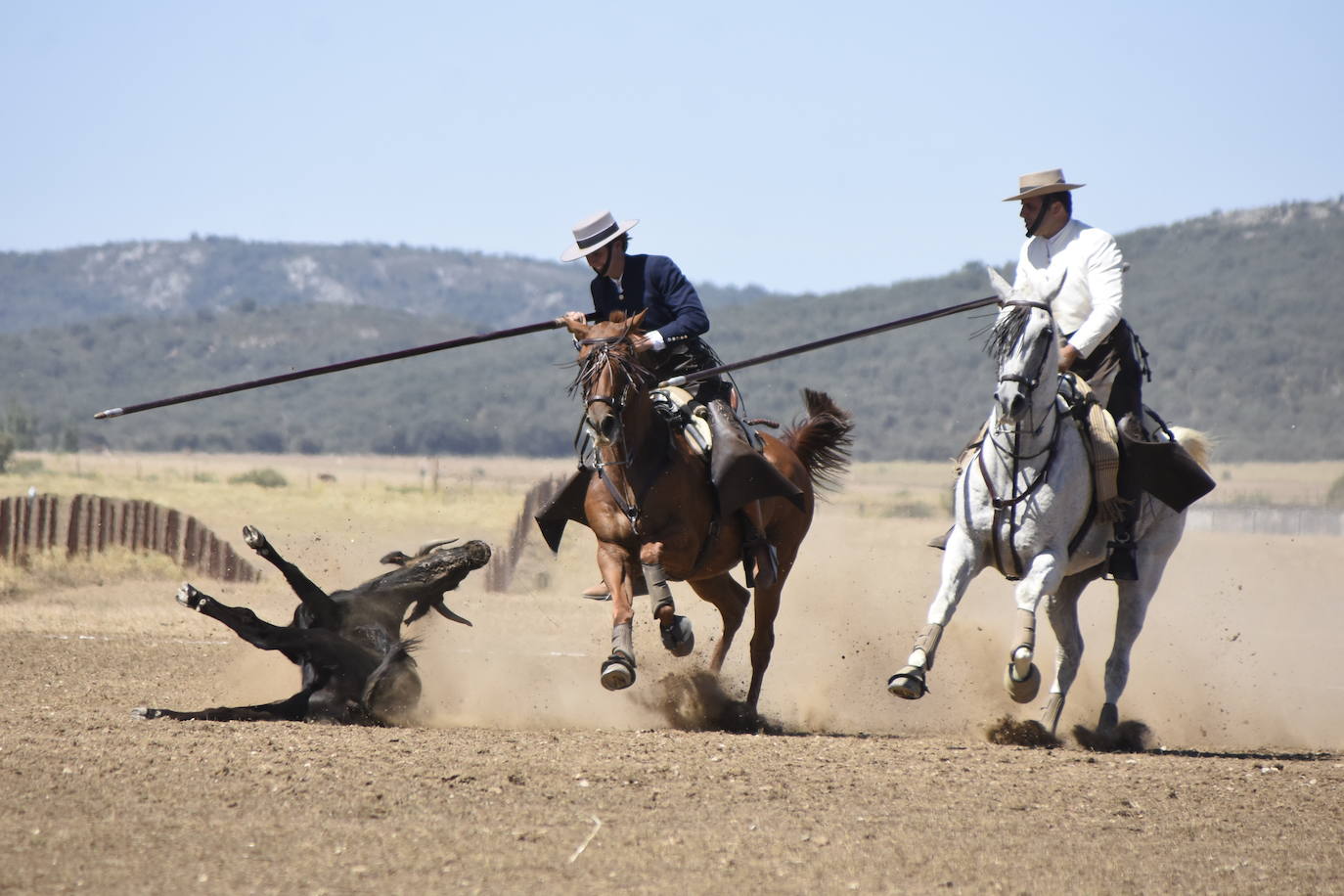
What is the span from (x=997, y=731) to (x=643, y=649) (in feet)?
14.3

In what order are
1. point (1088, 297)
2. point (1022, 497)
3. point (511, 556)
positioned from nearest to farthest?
point (1022, 497), point (1088, 297), point (511, 556)

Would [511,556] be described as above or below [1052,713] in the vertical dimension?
below

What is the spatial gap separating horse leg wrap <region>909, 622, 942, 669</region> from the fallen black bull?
293cm

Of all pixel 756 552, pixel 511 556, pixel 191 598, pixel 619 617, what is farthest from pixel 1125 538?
pixel 511 556

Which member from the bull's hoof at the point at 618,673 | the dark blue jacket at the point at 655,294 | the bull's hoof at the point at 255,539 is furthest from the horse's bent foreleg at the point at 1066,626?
the bull's hoof at the point at 255,539

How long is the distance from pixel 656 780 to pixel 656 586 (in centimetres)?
181

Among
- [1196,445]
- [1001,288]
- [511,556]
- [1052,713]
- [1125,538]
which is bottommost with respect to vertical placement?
[511,556]

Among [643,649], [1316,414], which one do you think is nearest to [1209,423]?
[1316,414]

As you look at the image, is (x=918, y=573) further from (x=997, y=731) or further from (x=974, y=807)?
(x=974, y=807)

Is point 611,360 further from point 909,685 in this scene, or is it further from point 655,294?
point 909,685

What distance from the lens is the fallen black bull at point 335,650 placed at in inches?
349

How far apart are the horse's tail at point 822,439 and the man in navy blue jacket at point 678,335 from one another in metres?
1.69

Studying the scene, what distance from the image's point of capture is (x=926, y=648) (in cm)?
862

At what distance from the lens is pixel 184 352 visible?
143 metres
